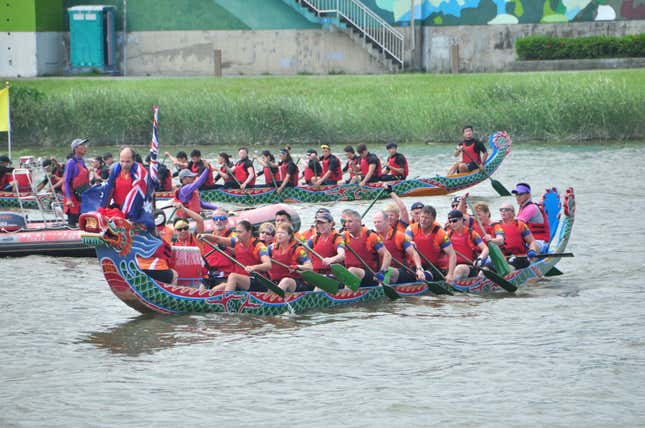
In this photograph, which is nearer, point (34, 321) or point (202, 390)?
point (202, 390)

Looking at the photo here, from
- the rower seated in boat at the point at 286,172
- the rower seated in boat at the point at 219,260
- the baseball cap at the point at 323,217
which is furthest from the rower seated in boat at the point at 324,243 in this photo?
the rower seated in boat at the point at 286,172

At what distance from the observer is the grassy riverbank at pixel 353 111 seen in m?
37.9

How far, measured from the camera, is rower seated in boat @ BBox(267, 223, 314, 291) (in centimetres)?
1623

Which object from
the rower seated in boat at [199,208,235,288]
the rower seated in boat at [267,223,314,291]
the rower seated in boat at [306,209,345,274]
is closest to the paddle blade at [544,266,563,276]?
the rower seated in boat at [306,209,345,274]

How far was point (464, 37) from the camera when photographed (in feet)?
152

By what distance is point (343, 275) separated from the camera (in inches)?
649

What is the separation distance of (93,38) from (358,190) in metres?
23.1

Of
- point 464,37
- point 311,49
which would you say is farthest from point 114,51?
point 464,37

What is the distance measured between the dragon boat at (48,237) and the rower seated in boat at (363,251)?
3667 millimetres

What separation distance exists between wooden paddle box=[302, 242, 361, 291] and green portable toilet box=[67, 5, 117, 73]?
32975mm

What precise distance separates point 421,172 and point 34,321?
683 inches

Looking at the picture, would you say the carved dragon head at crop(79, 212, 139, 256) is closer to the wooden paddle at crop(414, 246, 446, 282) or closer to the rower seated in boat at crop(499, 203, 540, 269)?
the wooden paddle at crop(414, 246, 446, 282)

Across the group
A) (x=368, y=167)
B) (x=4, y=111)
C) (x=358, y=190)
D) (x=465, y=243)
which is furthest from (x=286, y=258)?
(x=358, y=190)

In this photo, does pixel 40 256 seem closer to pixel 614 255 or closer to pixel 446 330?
pixel 446 330
